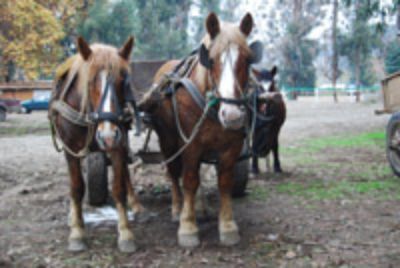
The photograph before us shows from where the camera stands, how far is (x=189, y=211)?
4.66 metres

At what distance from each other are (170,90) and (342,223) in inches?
95.0

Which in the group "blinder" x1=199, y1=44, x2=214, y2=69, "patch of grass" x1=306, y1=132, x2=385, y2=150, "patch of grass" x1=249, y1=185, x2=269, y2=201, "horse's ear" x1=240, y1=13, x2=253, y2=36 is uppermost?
"horse's ear" x1=240, y1=13, x2=253, y2=36

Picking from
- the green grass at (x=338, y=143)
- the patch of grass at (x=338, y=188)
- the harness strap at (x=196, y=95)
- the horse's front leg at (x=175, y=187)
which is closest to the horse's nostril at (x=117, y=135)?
the harness strap at (x=196, y=95)

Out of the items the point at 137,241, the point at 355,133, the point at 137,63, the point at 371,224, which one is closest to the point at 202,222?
the point at 137,241

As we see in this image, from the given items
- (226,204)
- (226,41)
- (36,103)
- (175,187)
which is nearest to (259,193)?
(175,187)

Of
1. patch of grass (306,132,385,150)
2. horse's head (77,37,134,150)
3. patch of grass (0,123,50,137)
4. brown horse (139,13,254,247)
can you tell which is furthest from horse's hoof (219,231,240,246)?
patch of grass (0,123,50,137)

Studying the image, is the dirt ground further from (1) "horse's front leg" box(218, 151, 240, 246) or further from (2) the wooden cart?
(2) the wooden cart

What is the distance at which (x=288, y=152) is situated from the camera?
1109 centimetres

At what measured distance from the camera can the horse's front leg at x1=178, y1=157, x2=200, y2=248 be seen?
4.57 m

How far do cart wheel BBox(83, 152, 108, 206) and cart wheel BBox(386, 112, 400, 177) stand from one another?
4.47 m

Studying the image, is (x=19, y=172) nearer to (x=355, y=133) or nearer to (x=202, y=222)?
(x=202, y=222)

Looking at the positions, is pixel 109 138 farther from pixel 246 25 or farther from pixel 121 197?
pixel 246 25

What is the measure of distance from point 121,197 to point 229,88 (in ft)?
4.86

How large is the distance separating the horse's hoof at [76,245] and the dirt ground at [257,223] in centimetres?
7
